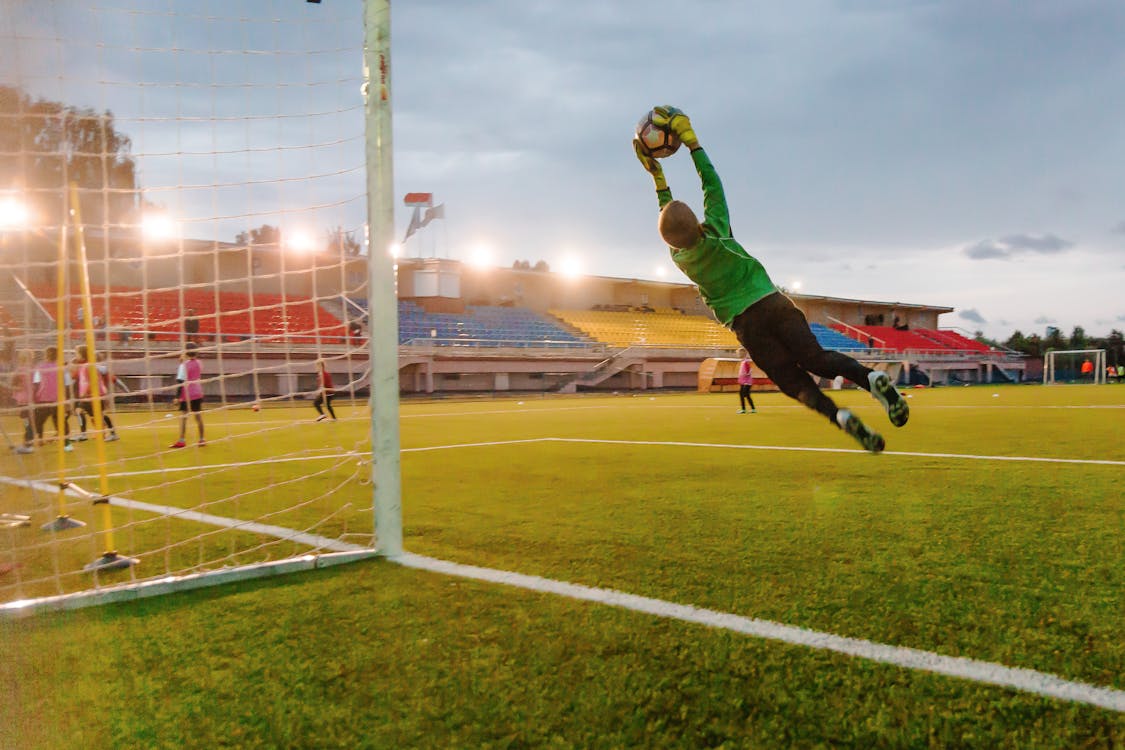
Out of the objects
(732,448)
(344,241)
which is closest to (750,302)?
(344,241)

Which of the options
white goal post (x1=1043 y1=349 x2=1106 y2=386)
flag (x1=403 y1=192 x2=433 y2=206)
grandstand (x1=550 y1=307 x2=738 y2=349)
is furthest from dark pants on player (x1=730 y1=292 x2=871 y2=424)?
white goal post (x1=1043 y1=349 x2=1106 y2=386)

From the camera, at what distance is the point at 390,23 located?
4.47m

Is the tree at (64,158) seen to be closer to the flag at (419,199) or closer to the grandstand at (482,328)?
the grandstand at (482,328)

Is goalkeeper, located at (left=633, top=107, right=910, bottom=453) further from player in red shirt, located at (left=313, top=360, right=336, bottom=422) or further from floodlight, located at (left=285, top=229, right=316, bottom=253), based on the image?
player in red shirt, located at (left=313, top=360, right=336, bottom=422)

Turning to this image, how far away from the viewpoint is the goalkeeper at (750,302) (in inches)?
175

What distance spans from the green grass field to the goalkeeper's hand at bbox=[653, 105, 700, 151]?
2.42 metres

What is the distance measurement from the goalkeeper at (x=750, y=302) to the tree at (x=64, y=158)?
305 centimetres

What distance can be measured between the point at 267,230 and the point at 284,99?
105 cm

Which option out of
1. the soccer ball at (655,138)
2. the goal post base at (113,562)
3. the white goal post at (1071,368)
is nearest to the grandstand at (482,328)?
the goal post base at (113,562)

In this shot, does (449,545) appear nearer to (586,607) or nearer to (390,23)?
(586,607)

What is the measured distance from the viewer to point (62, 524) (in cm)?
540

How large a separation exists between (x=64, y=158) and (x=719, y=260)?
384cm

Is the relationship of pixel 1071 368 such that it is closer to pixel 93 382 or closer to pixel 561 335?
pixel 561 335

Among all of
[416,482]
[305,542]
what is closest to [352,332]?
[305,542]
